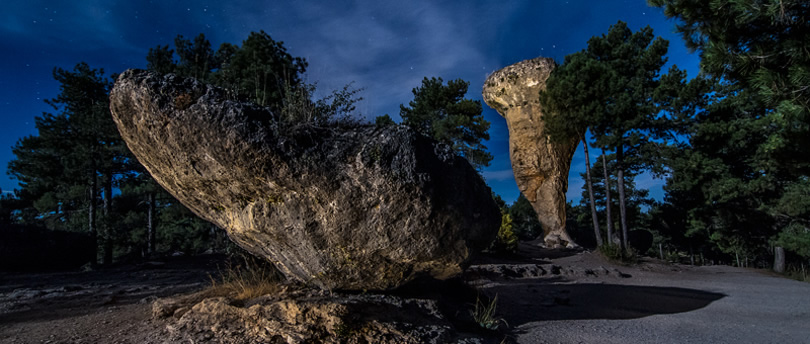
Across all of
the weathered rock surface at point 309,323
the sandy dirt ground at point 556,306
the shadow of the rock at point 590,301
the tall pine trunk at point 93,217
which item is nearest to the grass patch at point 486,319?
the sandy dirt ground at point 556,306

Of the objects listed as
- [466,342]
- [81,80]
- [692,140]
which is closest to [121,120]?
[466,342]

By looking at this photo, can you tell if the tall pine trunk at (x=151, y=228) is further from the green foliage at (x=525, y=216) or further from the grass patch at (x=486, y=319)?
the green foliage at (x=525, y=216)

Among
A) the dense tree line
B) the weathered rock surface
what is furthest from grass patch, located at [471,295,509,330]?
the dense tree line

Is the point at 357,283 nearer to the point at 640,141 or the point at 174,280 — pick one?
the point at 174,280

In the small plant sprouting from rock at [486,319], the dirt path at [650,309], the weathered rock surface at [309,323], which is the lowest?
the dirt path at [650,309]

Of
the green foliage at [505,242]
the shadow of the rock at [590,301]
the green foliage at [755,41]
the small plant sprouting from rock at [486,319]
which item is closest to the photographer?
the small plant sprouting from rock at [486,319]

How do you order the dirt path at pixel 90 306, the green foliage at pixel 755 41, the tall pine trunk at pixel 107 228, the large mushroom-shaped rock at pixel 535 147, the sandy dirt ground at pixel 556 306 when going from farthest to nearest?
the large mushroom-shaped rock at pixel 535 147 < the tall pine trunk at pixel 107 228 < the green foliage at pixel 755 41 < the sandy dirt ground at pixel 556 306 < the dirt path at pixel 90 306

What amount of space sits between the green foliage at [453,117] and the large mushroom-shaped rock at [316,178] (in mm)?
16589

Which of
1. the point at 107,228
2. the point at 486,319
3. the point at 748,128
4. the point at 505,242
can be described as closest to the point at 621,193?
the point at 748,128

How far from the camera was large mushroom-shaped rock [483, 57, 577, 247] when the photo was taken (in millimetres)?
23688

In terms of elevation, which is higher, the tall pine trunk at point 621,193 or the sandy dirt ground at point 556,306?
the tall pine trunk at point 621,193

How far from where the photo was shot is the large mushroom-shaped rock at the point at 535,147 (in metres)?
23.7

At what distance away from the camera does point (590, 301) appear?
716cm

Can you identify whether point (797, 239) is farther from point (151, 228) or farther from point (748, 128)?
point (151, 228)
